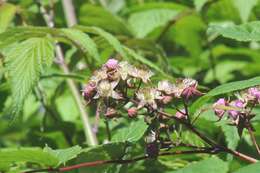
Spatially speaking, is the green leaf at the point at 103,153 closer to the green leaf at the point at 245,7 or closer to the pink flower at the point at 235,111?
the pink flower at the point at 235,111

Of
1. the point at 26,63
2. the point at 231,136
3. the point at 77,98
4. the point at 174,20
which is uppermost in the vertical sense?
the point at 174,20

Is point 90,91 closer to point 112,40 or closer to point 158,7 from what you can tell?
point 112,40

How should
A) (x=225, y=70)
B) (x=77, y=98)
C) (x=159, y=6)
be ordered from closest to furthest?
(x=77, y=98), (x=159, y=6), (x=225, y=70)

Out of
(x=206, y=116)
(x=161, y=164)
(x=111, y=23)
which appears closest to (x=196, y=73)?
(x=111, y=23)

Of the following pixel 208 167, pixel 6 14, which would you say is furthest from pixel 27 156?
pixel 6 14

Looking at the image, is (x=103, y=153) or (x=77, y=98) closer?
(x=103, y=153)

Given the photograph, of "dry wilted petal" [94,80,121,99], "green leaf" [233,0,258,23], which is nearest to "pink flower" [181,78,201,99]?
"dry wilted petal" [94,80,121,99]
